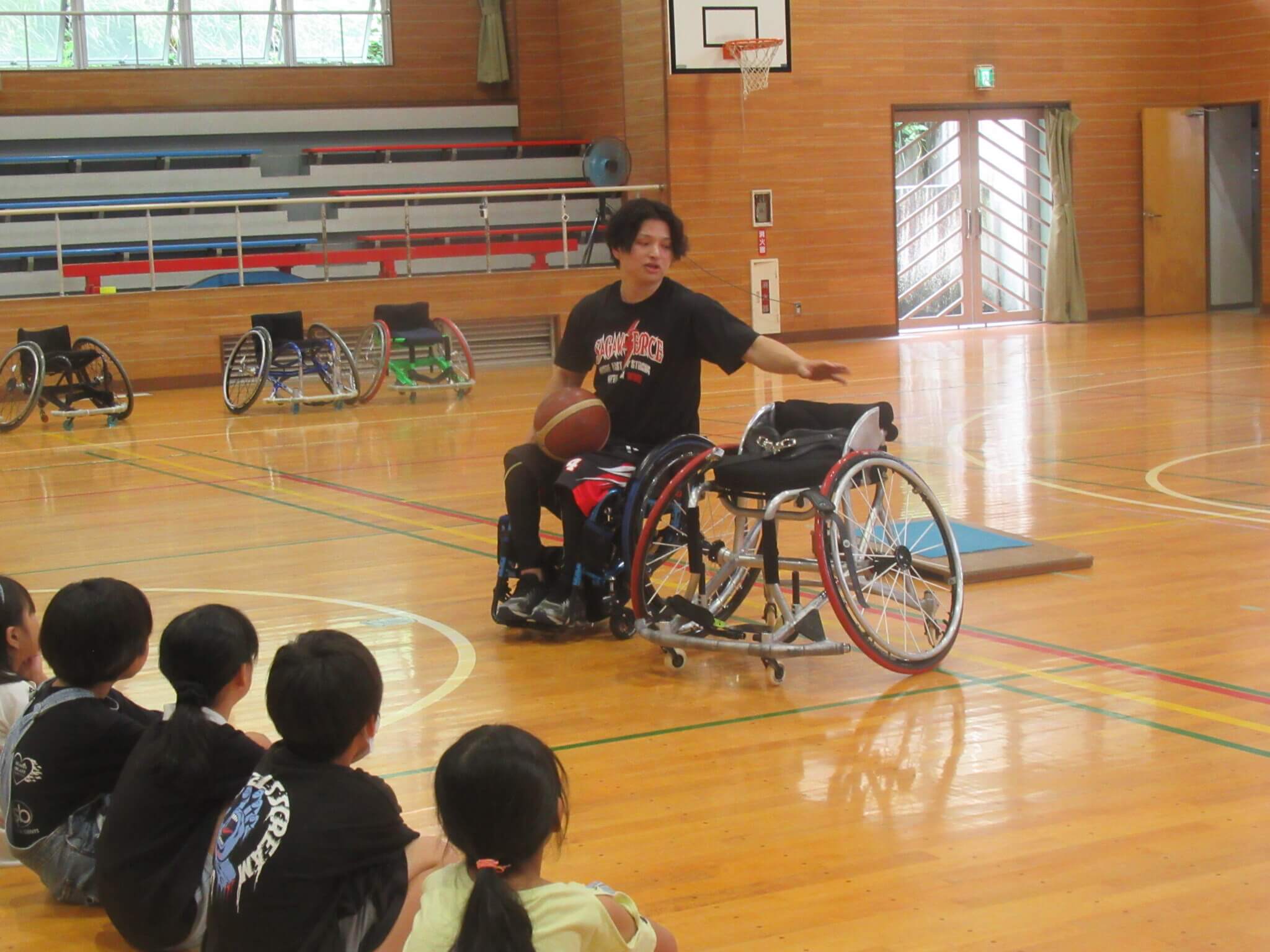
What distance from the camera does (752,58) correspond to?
15.1 meters

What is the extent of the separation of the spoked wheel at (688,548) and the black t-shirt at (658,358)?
0.92ft

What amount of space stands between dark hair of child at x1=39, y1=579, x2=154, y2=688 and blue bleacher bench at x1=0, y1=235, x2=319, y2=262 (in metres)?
11.8

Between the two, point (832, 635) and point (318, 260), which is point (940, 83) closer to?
point (318, 260)

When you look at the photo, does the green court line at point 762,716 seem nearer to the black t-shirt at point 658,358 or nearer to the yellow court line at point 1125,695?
the yellow court line at point 1125,695

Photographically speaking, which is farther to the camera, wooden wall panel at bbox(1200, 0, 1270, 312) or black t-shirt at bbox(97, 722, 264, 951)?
wooden wall panel at bbox(1200, 0, 1270, 312)

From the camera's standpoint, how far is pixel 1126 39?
17.2m

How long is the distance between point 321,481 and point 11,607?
16.3 ft

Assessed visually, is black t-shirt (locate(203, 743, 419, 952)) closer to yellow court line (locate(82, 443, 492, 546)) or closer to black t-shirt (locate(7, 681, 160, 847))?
black t-shirt (locate(7, 681, 160, 847))

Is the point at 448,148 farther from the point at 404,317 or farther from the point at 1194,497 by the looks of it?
the point at 1194,497

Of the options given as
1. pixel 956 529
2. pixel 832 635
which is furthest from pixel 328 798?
pixel 956 529

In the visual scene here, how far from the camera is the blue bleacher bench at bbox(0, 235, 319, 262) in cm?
1378

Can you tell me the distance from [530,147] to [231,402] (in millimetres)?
6023

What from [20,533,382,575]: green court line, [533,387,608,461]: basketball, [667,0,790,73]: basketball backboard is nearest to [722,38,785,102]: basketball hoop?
[667,0,790,73]: basketball backboard

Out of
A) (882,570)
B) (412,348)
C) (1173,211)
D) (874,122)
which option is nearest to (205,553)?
(882,570)
